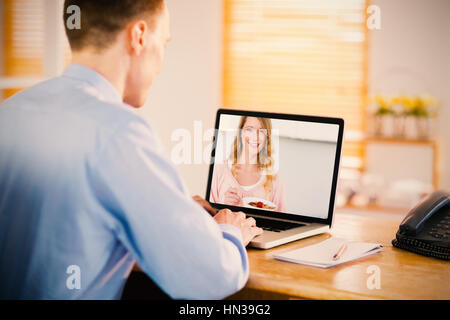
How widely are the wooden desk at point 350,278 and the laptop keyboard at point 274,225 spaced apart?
9 centimetres

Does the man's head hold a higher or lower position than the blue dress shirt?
higher

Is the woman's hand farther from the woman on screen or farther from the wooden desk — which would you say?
the wooden desk

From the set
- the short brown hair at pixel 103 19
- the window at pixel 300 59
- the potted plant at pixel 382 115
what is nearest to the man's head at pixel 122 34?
the short brown hair at pixel 103 19

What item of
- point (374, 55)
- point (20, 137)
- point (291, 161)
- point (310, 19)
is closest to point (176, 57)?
point (310, 19)

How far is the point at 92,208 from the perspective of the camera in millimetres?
925

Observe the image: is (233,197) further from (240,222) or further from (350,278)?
(350,278)

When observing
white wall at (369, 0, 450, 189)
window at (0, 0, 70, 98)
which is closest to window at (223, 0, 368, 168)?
white wall at (369, 0, 450, 189)

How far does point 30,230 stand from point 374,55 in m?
3.61

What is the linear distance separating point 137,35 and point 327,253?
0.64 meters

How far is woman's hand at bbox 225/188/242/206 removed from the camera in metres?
1.54

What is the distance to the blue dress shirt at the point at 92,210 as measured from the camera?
0.91m

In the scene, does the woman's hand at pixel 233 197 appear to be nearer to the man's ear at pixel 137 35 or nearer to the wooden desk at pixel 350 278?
the wooden desk at pixel 350 278

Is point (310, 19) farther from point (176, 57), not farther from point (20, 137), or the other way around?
point (20, 137)

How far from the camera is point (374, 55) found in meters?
4.11
